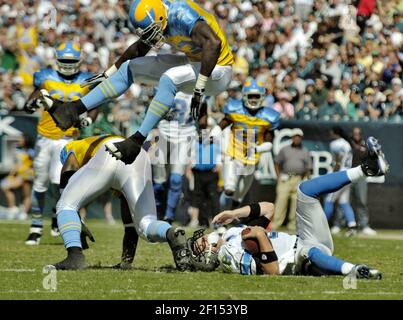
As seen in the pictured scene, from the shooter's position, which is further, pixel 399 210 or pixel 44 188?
pixel 399 210

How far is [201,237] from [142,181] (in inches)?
24.6

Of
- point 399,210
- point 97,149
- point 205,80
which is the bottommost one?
point 399,210

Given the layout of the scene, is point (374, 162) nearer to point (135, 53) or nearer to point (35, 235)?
point (135, 53)

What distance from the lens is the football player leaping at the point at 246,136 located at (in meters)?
12.8

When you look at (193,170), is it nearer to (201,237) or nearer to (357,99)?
(357,99)

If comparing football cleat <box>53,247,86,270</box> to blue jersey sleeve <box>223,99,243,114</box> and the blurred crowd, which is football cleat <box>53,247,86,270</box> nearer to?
blue jersey sleeve <box>223,99,243,114</box>

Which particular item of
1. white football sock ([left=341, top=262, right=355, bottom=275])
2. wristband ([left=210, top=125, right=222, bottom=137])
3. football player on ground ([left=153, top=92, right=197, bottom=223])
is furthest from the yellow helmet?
football player on ground ([left=153, top=92, right=197, bottom=223])

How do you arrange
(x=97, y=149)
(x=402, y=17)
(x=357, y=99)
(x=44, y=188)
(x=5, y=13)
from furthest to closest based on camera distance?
(x=5, y=13) → (x=402, y=17) → (x=357, y=99) → (x=44, y=188) → (x=97, y=149)

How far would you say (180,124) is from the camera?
13820mm

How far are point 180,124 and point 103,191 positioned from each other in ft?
19.6

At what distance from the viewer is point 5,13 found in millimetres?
19188

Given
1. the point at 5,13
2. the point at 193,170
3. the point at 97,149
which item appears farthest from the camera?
the point at 5,13

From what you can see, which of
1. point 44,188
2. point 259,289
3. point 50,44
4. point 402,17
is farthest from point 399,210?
point 259,289

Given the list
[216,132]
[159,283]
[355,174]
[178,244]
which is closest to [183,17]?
[178,244]
